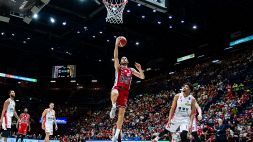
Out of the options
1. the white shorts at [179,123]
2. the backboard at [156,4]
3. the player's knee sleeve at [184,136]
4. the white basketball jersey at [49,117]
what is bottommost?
the player's knee sleeve at [184,136]

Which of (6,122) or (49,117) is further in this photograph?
(49,117)

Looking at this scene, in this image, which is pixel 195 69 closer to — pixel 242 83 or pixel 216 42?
pixel 216 42

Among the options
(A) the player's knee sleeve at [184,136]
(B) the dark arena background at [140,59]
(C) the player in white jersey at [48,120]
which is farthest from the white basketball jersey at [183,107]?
(C) the player in white jersey at [48,120]

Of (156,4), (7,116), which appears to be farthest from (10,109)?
(156,4)

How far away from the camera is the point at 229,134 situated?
14164 mm

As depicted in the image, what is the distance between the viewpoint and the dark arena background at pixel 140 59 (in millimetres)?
20195

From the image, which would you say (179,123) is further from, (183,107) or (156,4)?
(156,4)

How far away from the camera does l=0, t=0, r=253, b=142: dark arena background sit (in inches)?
795

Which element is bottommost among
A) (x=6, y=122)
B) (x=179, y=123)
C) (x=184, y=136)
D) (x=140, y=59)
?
(x=184, y=136)

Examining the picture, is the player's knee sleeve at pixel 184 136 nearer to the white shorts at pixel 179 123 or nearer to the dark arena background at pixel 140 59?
the white shorts at pixel 179 123

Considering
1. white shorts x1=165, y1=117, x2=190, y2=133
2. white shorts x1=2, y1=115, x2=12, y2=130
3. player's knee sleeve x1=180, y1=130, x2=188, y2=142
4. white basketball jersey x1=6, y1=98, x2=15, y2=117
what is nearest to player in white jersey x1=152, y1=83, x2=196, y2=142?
white shorts x1=165, y1=117, x2=190, y2=133

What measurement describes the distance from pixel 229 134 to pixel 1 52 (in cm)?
3071

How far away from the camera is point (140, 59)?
36.9 meters

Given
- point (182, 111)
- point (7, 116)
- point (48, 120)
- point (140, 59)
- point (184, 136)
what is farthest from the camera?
point (140, 59)
